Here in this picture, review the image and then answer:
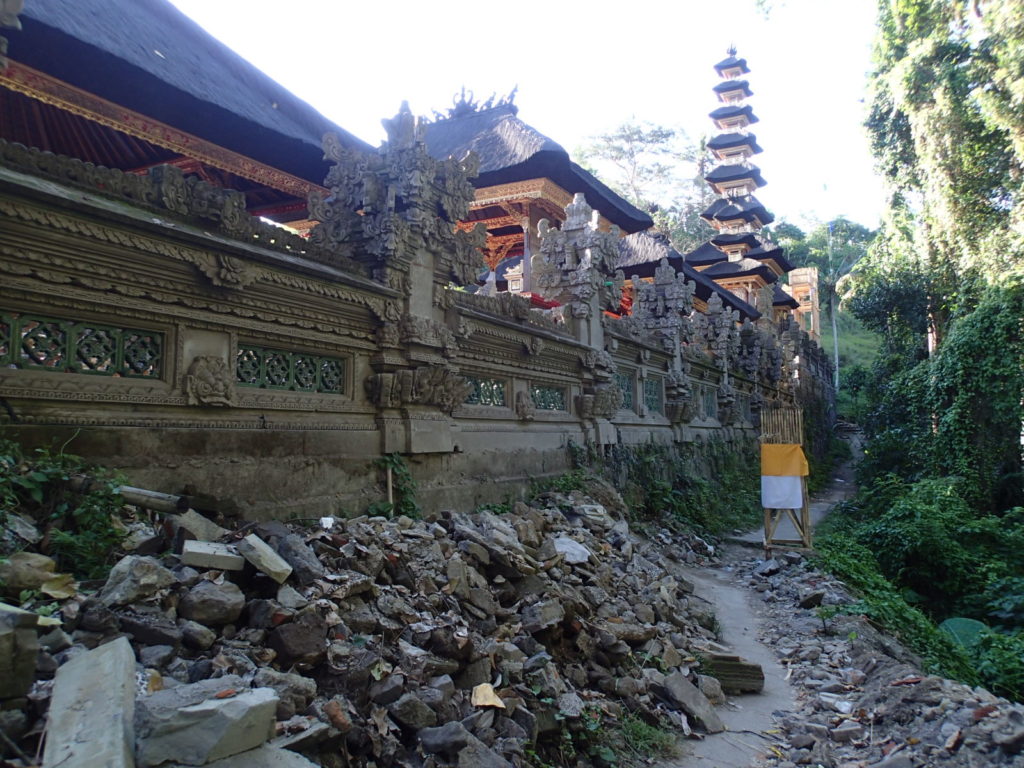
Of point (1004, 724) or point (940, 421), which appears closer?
point (1004, 724)

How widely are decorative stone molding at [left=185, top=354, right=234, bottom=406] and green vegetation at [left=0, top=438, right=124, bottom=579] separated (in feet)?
2.78

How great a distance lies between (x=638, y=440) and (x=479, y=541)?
268 inches

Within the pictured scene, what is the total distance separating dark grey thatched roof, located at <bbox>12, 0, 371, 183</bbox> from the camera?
275 inches

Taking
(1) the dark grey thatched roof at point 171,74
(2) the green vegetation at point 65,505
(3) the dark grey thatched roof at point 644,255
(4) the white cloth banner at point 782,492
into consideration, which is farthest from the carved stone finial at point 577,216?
(3) the dark grey thatched roof at point 644,255

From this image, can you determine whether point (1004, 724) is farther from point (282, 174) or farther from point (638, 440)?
point (282, 174)

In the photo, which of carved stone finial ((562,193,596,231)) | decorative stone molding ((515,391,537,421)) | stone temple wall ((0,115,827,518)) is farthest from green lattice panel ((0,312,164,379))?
carved stone finial ((562,193,596,231))

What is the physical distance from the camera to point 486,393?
766 cm

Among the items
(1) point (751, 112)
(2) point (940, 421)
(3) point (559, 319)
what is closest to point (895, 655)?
(3) point (559, 319)

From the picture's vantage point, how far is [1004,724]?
4.34 m

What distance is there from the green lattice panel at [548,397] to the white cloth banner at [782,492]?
10.7 feet

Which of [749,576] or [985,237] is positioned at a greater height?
[985,237]

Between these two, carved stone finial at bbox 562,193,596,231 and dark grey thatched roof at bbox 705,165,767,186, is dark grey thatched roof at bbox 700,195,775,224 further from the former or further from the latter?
carved stone finial at bbox 562,193,596,231

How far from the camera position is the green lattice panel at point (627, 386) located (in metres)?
11.6

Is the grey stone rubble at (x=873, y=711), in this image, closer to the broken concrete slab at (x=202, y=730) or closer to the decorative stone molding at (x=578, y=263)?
the broken concrete slab at (x=202, y=730)
